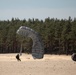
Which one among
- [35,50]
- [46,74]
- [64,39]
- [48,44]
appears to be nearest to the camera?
[46,74]

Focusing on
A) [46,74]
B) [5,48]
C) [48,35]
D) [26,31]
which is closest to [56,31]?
[48,35]

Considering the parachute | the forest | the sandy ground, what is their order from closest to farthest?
the sandy ground < the parachute < the forest

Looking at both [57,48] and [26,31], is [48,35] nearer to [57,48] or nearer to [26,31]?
[57,48]

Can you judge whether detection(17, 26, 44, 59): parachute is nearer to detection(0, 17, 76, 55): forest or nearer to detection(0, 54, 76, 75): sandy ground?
detection(0, 54, 76, 75): sandy ground

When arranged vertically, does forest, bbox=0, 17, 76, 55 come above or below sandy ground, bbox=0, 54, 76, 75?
above

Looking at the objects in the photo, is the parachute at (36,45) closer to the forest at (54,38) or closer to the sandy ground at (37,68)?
the sandy ground at (37,68)

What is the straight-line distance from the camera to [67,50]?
8788cm

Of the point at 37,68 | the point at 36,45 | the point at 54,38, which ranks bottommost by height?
the point at 37,68

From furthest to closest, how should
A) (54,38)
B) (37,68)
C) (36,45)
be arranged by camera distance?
1. (54,38)
2. (36,45)
3. (37,68)

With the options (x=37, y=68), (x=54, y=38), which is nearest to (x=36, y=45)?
(x=37, y=68)

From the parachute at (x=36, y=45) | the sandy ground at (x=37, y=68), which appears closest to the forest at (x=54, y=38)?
the parachute at (x=36, y=45)

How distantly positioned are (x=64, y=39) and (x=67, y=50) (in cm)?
544

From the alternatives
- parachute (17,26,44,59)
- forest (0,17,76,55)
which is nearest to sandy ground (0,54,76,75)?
parachute (17,26,44,59)

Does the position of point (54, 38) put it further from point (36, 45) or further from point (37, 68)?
point (37, 68)
